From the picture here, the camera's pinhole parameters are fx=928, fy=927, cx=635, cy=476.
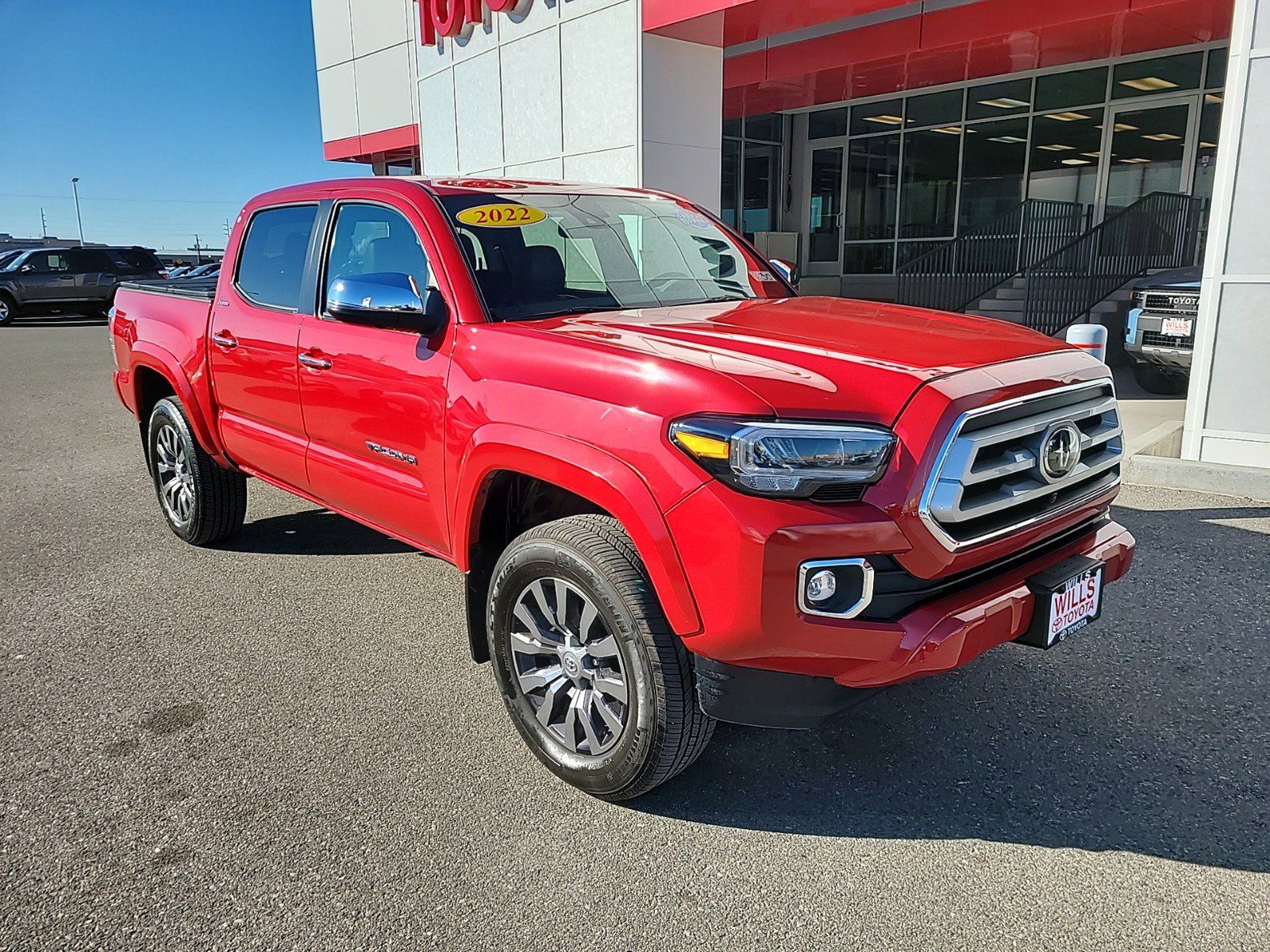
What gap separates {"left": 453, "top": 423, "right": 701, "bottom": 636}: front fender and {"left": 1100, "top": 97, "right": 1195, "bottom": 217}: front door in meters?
15.0

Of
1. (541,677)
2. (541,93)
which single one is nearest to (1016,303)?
(541,93)

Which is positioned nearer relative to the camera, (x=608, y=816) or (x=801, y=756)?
(x=608, y=816)

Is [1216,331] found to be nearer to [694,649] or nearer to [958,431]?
[958,431]

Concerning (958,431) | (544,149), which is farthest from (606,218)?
(544,149)

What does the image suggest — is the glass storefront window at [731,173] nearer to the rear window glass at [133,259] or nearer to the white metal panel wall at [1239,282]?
the white metal panel wall at [1239,282]

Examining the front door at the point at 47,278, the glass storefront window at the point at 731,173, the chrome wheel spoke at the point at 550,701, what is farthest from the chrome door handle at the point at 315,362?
the front door at the point at 47,278

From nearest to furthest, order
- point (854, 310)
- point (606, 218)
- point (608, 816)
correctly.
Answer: point (608, 816)
point (854, 310)
point (606, 218)

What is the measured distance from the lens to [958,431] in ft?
8.15

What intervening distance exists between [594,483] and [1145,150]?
1569 centimetres

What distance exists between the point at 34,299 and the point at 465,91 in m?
16.7

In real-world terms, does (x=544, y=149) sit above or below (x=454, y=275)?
above

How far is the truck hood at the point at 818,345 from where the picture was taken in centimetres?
250

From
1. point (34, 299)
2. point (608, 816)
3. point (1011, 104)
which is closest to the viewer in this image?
point (608, 816)

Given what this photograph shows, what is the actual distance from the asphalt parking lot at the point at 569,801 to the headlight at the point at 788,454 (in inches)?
44.1
